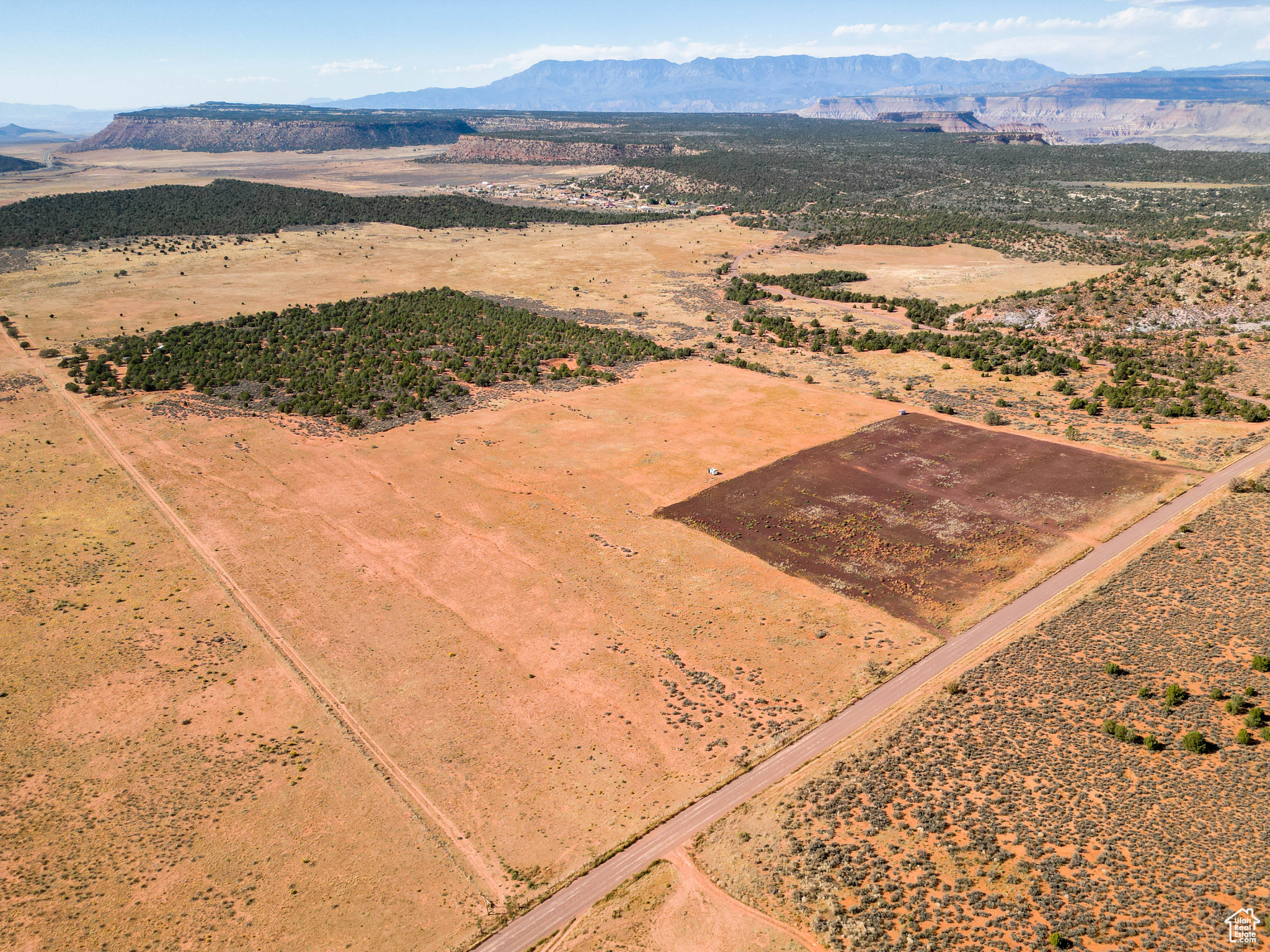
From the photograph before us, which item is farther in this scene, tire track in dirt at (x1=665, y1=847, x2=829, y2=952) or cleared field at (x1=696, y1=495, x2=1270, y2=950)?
tire track in dirt at (x1=665, y1=847, x2=829, y2=952)

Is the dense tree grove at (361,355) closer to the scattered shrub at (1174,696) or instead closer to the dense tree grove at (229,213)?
the scattered shrub at (1174,696)

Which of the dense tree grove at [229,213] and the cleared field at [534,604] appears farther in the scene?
the dense tree grove at [229,213]

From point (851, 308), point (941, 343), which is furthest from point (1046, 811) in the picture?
point (851, 308)

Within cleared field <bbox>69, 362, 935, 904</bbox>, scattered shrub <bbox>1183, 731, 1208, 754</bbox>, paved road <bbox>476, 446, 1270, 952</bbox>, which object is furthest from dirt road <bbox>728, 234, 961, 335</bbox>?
scattered shrub <bbox>1183, 731, 1208, 754</bbox>

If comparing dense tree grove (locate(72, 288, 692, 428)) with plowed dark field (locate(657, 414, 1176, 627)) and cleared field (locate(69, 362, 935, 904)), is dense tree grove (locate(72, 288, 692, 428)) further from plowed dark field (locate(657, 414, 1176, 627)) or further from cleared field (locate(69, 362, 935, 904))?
plowed dark field (locate(657, 414, 1176, 627))

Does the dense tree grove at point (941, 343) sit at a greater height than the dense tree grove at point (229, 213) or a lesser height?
lesser

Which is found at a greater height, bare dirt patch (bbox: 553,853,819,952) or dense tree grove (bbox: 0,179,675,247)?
dense tree grove (bbox: 0,179,675,247)

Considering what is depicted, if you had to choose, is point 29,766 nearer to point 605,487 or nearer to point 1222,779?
point 605,487

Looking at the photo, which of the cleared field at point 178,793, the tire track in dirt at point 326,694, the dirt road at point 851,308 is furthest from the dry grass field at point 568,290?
the cleared field at point 178,793
